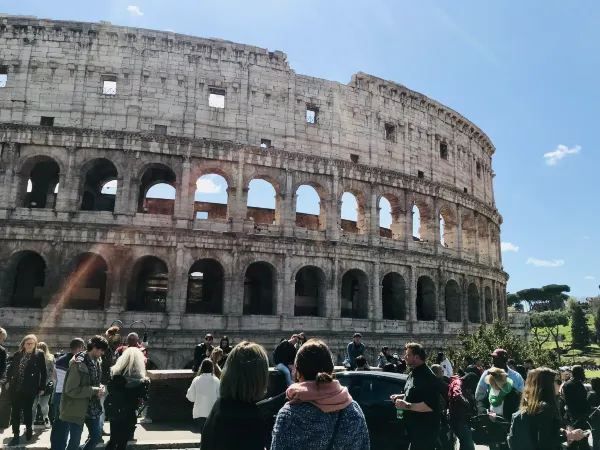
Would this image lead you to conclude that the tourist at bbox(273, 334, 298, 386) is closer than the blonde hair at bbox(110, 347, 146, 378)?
No

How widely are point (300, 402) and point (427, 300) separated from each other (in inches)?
957

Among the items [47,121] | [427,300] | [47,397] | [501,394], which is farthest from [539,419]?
[427,300]

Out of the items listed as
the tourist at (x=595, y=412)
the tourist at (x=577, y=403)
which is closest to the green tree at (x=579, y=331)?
the tourist at (x=595, y=412)

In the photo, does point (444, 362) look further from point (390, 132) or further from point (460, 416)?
point (390, 132)

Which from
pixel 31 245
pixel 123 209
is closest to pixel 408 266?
pixel 123 209

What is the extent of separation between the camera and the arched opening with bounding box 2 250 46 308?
2048 centimetres

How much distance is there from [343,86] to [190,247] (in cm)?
1177

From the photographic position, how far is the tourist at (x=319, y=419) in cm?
273

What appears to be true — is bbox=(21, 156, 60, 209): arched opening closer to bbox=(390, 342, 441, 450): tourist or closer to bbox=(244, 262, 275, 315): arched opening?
bbox=(244, 262, 275, 315): arched opening

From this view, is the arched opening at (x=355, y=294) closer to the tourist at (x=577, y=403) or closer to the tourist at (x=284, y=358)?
the tourist at (x=284, y=358)

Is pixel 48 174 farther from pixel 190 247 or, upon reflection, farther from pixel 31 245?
pixel 190 247

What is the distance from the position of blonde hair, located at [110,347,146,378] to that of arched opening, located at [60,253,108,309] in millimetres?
15112

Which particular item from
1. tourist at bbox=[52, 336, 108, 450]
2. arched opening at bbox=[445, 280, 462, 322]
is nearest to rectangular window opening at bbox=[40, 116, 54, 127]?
tourist at bbox=[52, 336, 108, 450]

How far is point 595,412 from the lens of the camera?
20.7ft
